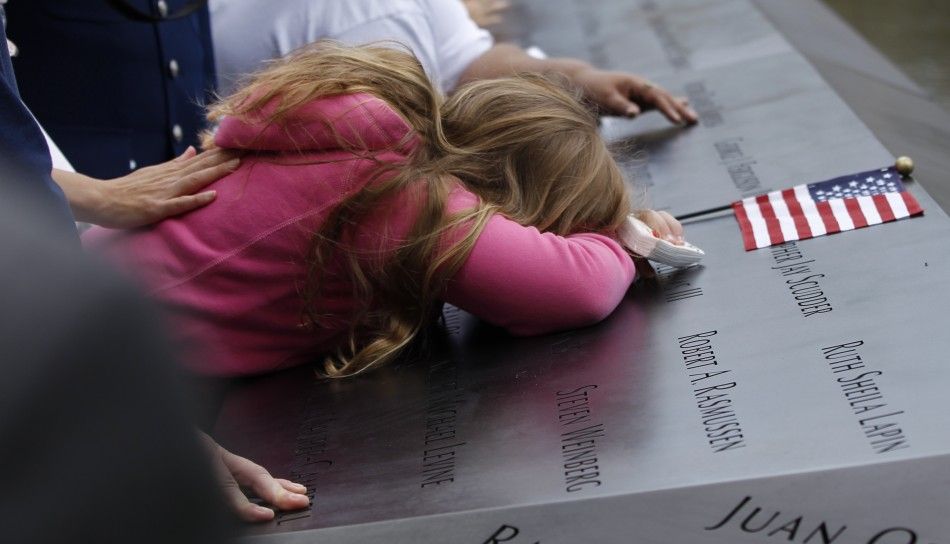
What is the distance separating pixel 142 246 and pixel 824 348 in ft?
3.26

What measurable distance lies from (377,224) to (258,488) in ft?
1.38

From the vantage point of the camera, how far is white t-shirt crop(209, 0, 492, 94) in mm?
2488

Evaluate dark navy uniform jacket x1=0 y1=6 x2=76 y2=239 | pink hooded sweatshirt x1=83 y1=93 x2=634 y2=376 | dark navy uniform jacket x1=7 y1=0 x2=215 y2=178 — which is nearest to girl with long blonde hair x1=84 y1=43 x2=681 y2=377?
pink hooded sweatshirt x1=83 y1=93 x2=634 y2=376

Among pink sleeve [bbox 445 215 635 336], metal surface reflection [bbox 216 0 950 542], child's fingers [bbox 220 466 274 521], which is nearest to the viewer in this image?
metal surface reflection [bbox 216 0 950 542]

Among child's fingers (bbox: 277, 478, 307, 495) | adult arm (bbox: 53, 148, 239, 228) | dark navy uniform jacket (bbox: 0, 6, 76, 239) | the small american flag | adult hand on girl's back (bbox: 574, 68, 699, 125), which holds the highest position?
dark navy uniform jacket (bbox: 0, 6, 76, 239)

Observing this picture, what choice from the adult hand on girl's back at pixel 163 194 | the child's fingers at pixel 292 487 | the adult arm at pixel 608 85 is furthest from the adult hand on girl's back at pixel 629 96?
the child's fingers at pixel 292 487

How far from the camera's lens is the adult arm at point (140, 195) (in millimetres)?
1745

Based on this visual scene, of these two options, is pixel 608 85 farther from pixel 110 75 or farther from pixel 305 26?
pixel 110 75

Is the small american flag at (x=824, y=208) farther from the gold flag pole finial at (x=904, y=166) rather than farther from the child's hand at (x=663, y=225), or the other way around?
the child's hand at (x=663, y=225)

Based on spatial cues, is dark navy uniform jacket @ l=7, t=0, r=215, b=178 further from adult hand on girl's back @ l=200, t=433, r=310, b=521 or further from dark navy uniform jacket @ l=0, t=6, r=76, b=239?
adult hand on girl's back @ l=200, t=433, r=310, b=521

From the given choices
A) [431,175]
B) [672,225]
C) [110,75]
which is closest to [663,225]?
[672,225]

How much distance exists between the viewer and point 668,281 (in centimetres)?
183

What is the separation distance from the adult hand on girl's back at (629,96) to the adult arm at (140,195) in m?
1.05

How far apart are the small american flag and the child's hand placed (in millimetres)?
121
